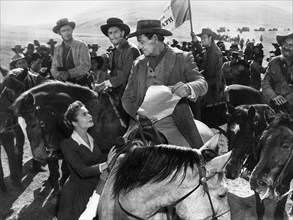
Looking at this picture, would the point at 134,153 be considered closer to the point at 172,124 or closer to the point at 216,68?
the point at 172,124

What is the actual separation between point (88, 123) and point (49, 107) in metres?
1.56

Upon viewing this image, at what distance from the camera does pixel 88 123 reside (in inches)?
182

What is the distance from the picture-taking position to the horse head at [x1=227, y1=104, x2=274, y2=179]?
6.32 meters

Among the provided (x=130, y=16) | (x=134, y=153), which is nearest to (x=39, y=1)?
(x=130, y=16)

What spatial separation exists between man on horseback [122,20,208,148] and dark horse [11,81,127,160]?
1785 millimetres

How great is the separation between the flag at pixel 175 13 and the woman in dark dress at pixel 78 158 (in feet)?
27.2

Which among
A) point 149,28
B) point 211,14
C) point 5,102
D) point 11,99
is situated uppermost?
point 149,28

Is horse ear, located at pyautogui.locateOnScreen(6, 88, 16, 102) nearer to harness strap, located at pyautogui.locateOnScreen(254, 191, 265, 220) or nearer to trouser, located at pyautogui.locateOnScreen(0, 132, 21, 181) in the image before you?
trouser, located at pyautogui.locateOnScreen(0, 132, 21, 181)

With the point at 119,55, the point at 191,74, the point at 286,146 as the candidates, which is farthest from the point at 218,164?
the point at 119,55

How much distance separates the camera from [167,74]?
4.54 metres

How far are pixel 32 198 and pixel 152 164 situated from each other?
5.23 meters

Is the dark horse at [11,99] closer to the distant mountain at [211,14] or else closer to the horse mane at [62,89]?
the horse mane at [62,89]

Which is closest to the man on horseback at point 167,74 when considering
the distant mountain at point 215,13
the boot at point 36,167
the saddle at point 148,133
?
the saddle at point 148,133

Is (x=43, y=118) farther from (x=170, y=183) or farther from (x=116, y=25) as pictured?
(x=170, y=183)
